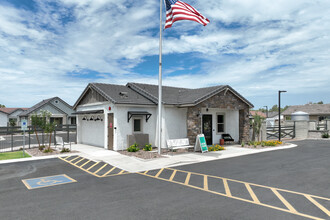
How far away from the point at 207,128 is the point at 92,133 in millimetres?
9393

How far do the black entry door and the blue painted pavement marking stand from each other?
37.4ft

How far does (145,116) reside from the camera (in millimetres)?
16797

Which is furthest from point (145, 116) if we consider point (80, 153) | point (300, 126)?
point (300, 126)

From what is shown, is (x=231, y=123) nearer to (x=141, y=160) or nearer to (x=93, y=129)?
(x=141, y=160)

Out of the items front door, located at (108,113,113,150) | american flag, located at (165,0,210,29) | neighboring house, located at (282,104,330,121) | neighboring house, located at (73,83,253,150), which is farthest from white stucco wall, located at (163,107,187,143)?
neighboring house, located at (282,104,330,121)

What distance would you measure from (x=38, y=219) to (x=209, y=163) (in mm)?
8566

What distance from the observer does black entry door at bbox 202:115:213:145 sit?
18325mm

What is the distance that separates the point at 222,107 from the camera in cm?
1783

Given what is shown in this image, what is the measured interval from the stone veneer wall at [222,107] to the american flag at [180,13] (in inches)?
226

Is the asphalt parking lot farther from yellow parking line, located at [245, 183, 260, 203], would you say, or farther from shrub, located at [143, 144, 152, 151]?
shrub, located at [143, 144, 152, 151]

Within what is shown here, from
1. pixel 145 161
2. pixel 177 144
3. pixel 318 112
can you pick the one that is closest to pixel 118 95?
pixel 177 144

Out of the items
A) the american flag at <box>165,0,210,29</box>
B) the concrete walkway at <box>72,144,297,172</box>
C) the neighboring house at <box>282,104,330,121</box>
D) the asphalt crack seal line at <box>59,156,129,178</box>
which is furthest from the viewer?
the neighboring house at <box>282,104,330,121</box>

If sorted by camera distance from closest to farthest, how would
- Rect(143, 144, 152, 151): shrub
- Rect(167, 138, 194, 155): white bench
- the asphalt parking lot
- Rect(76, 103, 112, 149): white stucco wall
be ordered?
1. the asphalt parking lot
2. Rect(167, 138, 194, 155): white bench
3. Rect(143, 144, 152, 151): shrub
4. Rect(76, 103, 112, 149): white stucco wall

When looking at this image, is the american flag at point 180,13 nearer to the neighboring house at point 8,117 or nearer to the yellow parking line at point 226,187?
the yellow parking line at point 226,187
